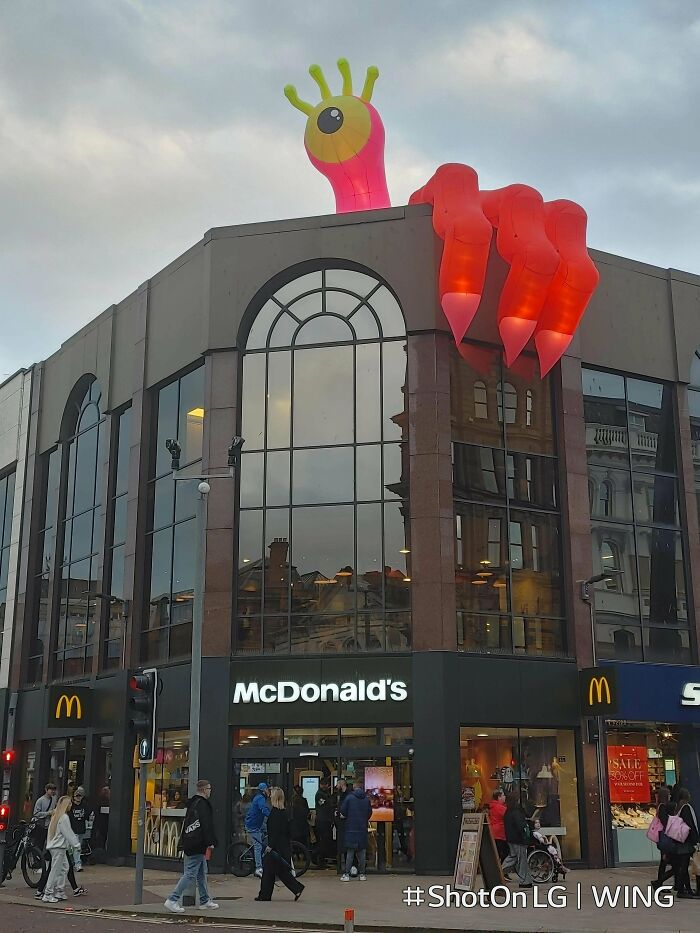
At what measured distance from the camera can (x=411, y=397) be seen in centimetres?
2538

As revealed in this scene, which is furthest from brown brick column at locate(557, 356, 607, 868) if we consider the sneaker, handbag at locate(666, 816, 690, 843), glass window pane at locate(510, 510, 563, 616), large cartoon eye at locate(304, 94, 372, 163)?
the sneaker

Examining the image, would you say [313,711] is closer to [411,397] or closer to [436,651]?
[436,651]

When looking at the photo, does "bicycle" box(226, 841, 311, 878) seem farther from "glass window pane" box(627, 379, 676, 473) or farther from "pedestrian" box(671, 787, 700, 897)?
Result: "glass window pane" box(627, 379, 676, 473)

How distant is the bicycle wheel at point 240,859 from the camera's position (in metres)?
22.5

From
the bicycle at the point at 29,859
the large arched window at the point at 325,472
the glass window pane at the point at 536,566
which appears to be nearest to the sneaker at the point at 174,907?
the bicycle at the point at 29,859

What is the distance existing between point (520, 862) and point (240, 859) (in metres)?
6.23

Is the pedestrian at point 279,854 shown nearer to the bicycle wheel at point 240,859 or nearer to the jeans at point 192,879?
the jeans at point 192,879

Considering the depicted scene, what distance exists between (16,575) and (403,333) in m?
17.1

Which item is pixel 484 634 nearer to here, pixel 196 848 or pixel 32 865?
pixel 196 848

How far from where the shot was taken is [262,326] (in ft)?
88.3

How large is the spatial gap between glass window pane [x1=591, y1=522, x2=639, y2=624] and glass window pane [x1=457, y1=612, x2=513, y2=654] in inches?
113

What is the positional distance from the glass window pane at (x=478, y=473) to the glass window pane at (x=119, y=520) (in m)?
10.1

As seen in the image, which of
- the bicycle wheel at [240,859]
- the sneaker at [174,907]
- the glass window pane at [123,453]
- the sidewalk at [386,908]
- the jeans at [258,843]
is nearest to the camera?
the sidewalk at [386,908]

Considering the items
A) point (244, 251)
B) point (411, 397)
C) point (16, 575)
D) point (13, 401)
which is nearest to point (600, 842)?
point (411, 397)
